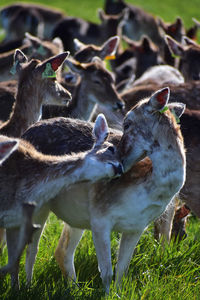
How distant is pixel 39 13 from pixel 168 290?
19.7m

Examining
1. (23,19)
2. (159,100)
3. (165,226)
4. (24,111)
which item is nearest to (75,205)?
(159,100)

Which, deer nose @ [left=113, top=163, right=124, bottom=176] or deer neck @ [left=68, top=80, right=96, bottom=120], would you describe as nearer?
deer nose @ [left=113, top=163, right=124, bottom=176]

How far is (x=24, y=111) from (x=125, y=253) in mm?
2004

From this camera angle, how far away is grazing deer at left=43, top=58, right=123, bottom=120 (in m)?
8.15

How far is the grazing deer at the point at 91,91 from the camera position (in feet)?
26.7

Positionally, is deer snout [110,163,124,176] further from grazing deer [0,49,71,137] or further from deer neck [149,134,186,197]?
grazing deer [0,49,71,137]

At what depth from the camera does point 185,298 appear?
4.86m

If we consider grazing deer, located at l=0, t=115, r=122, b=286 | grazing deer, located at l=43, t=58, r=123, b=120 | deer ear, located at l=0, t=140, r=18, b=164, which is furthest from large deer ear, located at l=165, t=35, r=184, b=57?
deer ear, located at l=0, t=140, r=18, b=164

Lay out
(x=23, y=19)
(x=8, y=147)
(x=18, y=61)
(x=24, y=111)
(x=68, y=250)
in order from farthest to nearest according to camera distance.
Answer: (x=23, y=19) → (x=18, y=61) → (x=24, y=111) → (x=68, y=250) → (x=8, y=147)

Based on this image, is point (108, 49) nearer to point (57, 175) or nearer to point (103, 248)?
point (103, 248)

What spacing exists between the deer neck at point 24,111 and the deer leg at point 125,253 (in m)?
1.70

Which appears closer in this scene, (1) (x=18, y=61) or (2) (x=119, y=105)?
(1) (x=18, y=61)

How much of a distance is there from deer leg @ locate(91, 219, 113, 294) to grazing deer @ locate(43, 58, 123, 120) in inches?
131

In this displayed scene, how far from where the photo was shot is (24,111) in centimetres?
652
